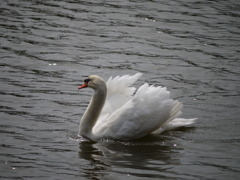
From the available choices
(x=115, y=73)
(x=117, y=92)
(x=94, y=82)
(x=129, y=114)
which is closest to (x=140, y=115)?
(x=129, y=114)

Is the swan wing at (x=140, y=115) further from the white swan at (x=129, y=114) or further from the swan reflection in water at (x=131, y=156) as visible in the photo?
the swan reflection in water at (x=131, y=156)

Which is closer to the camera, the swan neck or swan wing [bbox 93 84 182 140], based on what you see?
swan wing [bbox 93 84 182 140]

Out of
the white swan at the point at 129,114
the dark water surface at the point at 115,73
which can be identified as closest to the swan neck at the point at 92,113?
the white swan at the point at 129,114

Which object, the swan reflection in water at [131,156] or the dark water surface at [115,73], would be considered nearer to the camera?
the swan reflection in water at [131,156]

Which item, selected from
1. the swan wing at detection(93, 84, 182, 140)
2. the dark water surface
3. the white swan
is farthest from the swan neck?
the dark water surface

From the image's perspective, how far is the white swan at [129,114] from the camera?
11.4 m

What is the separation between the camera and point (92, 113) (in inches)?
457

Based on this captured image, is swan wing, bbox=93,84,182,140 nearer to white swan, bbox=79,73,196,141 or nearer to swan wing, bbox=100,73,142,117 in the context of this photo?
white swan, bbox=79,73,196,141

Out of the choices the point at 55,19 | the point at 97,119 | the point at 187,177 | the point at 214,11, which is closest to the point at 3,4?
the point at 55,19

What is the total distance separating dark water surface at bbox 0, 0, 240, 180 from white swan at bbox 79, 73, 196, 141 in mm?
213

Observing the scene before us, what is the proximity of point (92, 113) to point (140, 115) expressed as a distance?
865 millimetres

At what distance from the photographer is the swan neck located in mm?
11484

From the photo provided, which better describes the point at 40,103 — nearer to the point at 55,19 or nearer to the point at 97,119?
the point at 97,119

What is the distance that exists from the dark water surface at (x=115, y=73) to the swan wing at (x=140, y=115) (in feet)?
0.73
